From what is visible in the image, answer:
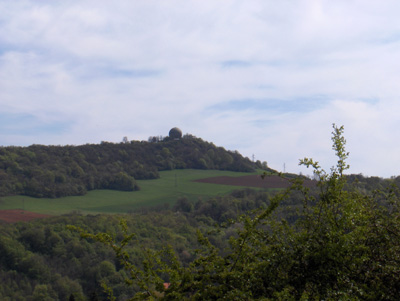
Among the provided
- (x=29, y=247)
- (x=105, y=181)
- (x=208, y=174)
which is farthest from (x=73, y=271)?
(x=208, y=174)

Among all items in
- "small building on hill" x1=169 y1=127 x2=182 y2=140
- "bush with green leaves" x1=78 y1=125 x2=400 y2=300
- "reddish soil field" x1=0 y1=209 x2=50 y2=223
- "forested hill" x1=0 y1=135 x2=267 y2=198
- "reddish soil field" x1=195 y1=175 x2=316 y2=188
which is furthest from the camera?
"small building on hill" x1=169 y1=127 x2=182 y2=140

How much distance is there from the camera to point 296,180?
16.7ft

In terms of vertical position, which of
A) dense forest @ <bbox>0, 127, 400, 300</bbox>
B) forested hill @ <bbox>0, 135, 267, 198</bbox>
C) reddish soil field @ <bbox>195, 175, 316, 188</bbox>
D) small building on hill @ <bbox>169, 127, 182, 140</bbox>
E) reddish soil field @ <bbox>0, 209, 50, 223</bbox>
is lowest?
reddish soil field @ <bbox>0, 209, 50, 223</bbox>

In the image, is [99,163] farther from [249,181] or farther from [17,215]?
[17,215]

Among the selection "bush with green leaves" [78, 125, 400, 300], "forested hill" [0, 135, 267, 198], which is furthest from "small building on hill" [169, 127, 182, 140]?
"bush with green leaves" [78, 125, 400, 300]

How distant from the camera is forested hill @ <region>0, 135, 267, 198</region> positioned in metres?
74.2

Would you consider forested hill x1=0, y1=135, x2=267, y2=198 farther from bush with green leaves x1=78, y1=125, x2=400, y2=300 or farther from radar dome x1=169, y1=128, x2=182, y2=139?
bush with green leaves x1=78, y1=125, x2=400, y2=300

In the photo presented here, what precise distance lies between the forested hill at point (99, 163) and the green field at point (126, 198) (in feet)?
8.51

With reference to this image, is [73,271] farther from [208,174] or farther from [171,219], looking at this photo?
[208,174]

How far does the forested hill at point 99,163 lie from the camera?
74250 millimetres

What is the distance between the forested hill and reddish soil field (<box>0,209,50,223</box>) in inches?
381

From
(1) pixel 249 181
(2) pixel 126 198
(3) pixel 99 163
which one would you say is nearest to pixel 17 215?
(2) pixel 126 198

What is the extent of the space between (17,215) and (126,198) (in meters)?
18.4

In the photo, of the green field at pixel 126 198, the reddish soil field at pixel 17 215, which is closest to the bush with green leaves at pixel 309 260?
the reddish soil field at pixel 17 215
